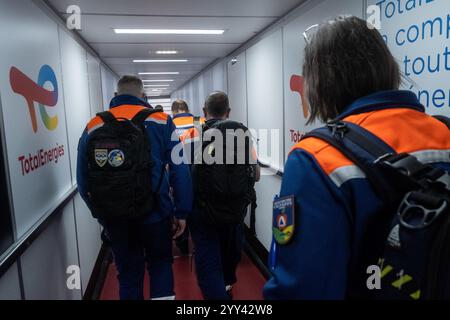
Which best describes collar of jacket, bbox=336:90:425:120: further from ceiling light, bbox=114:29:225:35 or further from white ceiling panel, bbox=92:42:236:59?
white ceiling panel, bbox=92:42:236:59

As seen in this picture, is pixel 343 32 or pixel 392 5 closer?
pixel 343 32

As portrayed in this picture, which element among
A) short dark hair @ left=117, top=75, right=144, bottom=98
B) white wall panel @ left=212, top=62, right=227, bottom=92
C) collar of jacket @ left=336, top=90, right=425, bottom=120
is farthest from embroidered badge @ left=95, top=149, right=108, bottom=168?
white wall panel @ left=212, top=62, right=227, bottom=92

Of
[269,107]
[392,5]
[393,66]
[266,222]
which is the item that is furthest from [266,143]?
[393,66]

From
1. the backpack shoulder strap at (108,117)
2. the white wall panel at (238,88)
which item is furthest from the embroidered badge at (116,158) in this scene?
the white wall panel at (238,88)

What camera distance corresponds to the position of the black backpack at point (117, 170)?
187cm

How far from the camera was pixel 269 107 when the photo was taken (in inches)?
138

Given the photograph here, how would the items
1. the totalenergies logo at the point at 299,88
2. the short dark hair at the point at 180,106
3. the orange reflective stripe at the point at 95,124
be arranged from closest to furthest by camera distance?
the orange reflective stripe at the point at 95,124, the totalenergies logo at the point at 299,88, the short dark hair at the point at 180,106

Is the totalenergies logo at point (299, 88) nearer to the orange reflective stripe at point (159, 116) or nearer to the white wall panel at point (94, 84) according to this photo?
the orange reflective stripe at point (159, 116)

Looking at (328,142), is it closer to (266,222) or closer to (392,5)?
(392,5)

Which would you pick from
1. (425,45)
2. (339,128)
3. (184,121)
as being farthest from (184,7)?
(339,128)

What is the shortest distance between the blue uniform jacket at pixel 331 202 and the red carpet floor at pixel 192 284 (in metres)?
2.29

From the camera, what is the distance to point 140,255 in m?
2.17

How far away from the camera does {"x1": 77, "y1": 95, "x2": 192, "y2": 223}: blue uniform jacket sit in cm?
203

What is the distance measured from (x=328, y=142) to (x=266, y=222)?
3.04 metres
